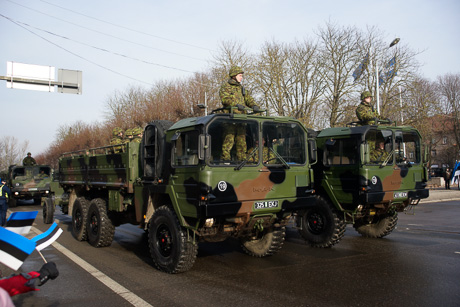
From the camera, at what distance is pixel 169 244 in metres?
6.12

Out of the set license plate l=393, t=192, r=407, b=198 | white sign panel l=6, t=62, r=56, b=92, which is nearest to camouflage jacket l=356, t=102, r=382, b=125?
license plate l=393, t=192, r=407, b=198

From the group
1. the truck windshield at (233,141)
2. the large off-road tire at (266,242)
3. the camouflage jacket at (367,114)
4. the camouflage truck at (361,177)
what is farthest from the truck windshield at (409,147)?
the truck windshield at (233,141)

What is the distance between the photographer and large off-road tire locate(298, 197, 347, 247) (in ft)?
26.0

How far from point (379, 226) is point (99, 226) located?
6370mm

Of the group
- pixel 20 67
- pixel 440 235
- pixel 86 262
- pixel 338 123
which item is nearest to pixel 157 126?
pixel 86 262

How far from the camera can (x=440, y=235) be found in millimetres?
9125

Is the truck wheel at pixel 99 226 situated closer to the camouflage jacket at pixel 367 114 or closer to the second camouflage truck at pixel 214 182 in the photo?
the second camouflage truck at pixel 214 182

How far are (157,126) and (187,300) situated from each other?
310 cm

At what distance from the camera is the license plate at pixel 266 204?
5.80 metres

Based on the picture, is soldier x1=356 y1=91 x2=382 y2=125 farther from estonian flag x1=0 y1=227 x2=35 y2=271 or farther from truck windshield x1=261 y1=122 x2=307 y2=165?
estonian flag x1=0 y1=227 x2=35 y2=271

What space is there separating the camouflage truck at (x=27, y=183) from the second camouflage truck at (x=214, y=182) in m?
15.2

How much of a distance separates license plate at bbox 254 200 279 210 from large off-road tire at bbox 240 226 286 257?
993mm

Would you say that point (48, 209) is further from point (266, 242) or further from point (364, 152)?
point (364, 152)

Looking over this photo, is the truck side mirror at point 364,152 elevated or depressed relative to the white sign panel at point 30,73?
depressed
